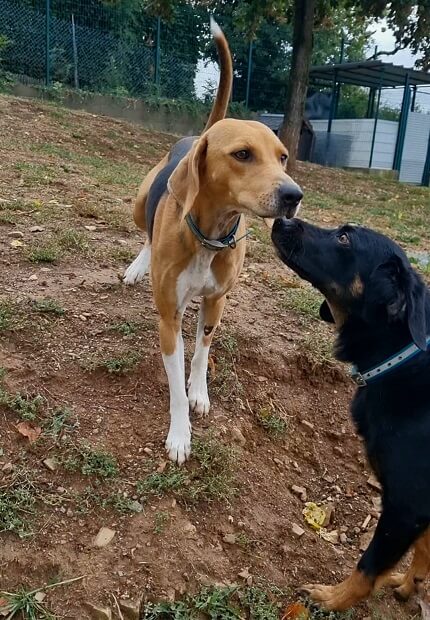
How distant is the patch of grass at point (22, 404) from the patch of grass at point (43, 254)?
1.74 meters

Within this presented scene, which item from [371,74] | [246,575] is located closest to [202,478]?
[246,575]

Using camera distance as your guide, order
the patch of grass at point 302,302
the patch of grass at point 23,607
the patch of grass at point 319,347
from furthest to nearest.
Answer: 1. the patch of grass at point 302,302
2. the patch of grass at point 319,347
3. the patch of grass at point 23,607

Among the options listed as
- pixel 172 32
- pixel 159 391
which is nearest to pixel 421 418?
pixel 159 391

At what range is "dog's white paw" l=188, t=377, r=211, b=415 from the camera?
3396mm

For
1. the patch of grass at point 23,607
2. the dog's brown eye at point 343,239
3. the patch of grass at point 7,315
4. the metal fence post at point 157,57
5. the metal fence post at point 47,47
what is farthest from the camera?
the metal fence post at point 157,57

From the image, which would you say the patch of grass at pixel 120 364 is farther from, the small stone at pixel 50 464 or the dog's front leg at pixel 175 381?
the small stone at pixel 50 464

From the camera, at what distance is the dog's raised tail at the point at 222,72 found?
3641 mm

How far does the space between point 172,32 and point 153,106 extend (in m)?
2.74

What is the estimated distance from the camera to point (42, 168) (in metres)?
7.71

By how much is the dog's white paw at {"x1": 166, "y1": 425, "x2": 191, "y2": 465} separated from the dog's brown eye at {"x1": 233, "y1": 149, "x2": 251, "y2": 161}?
4.67 ft

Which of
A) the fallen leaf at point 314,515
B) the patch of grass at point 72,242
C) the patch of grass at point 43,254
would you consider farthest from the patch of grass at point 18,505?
the patch of grass at point 72,242

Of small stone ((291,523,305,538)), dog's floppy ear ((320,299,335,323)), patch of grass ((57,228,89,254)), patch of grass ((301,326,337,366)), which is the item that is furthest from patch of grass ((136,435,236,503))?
patch of grass ((57,228,89,254))

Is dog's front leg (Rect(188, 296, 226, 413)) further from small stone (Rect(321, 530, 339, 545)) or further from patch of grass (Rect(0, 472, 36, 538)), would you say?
patch of grass (Rect(0, 472, 36, 538))

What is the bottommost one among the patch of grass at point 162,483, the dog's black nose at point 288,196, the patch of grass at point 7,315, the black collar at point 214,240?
the patch of grass at point 162,483
